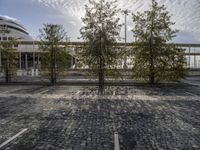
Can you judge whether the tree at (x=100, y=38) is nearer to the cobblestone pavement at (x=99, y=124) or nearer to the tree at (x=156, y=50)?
the tree at (x=156, y=50)

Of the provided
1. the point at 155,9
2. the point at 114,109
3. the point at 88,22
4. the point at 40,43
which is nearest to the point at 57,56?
the point at 40,43

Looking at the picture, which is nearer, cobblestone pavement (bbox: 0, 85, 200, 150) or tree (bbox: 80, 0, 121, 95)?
cobblestone pavement (bbox: 0, 85, 200, 150)

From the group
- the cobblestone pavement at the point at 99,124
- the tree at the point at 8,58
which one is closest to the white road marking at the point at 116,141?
the cobblestone pavement at the point at 99,124

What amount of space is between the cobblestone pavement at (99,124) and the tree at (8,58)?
42.3ft

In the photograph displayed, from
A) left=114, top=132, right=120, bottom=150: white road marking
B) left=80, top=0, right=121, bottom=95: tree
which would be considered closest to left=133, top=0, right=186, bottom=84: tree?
left=80, top=0, right=121, bottom=95: tree

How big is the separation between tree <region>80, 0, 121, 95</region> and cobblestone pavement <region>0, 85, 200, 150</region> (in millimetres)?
8149

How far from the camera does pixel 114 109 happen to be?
11594 mm

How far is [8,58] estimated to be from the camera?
82.5 ft

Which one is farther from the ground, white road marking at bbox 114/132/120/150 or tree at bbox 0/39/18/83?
tree at bbox 0/39/18/83

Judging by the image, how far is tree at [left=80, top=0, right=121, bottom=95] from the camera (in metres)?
21.0

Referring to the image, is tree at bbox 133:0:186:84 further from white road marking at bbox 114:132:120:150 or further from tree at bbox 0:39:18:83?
white road marking at bbox 114:132:120:150

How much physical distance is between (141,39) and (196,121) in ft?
45.3

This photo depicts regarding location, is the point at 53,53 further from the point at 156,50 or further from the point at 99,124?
the point at 99,124

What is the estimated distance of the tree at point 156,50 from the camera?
21.8 metres
